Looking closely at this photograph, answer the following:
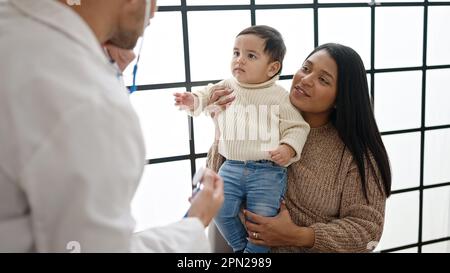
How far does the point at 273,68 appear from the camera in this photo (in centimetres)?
145

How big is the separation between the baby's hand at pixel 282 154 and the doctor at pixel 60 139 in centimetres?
74

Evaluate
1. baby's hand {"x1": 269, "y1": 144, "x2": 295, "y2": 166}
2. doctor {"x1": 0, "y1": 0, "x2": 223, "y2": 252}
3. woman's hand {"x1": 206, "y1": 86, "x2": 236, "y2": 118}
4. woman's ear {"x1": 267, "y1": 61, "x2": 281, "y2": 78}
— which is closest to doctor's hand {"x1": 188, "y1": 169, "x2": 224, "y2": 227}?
doctor {"x1": 0, "y1": 0, "x2": 223, "y2": 252}

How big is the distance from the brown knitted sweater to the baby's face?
36cm

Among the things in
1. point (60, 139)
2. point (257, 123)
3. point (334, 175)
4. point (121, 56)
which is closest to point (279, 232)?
point (334, 175)

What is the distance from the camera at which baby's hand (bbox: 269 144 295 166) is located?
1.29 m

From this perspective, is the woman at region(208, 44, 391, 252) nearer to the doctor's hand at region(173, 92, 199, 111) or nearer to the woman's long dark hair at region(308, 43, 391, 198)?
the woman's long dark hair at region(308, 43, 391, 198)

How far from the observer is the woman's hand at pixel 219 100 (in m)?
1.40

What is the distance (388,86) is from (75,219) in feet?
6.85

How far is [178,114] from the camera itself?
176 cm

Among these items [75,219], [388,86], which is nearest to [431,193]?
[388,86]

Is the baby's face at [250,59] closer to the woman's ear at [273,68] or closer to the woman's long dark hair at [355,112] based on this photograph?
the woman's ear at [273,68]

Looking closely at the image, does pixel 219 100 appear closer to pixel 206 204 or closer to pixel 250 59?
pixel 250 59

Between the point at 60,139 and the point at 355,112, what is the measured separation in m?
1.15

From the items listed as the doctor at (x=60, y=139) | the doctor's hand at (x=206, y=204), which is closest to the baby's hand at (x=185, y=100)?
the doctor's hand at (x=206, y=204)
